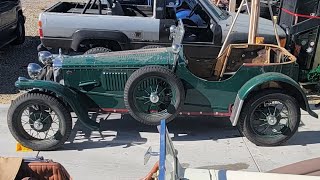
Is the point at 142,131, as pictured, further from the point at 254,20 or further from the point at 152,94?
the point at 254,20

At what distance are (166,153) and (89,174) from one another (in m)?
2.36

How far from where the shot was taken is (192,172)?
10.1ft

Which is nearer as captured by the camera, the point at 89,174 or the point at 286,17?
the point at 89,174

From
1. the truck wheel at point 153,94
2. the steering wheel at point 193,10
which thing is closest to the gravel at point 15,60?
the truck wheel at point 153,94

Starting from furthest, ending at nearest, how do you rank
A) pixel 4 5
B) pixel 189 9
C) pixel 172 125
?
pixel 4 5 < pixel 189 9 < pixel 172 125

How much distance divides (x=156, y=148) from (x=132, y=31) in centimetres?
252

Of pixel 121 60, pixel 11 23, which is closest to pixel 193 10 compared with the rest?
pixel 121 60

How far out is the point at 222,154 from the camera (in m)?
5.54

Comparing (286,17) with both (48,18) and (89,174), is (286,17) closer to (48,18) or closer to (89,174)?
(48,18)

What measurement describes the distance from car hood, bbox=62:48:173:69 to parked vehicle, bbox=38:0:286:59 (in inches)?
60.7

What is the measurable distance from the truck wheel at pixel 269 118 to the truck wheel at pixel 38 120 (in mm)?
2146

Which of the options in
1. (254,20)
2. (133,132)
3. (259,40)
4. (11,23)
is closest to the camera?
(133,132)

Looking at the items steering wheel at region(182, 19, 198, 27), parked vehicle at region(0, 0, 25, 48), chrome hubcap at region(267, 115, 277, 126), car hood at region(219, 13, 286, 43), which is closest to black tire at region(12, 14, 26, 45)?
parked vehicle at region(0, 0, 25, 48)

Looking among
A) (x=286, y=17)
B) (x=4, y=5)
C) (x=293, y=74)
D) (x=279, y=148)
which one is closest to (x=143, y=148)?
(x=279, y=148)
